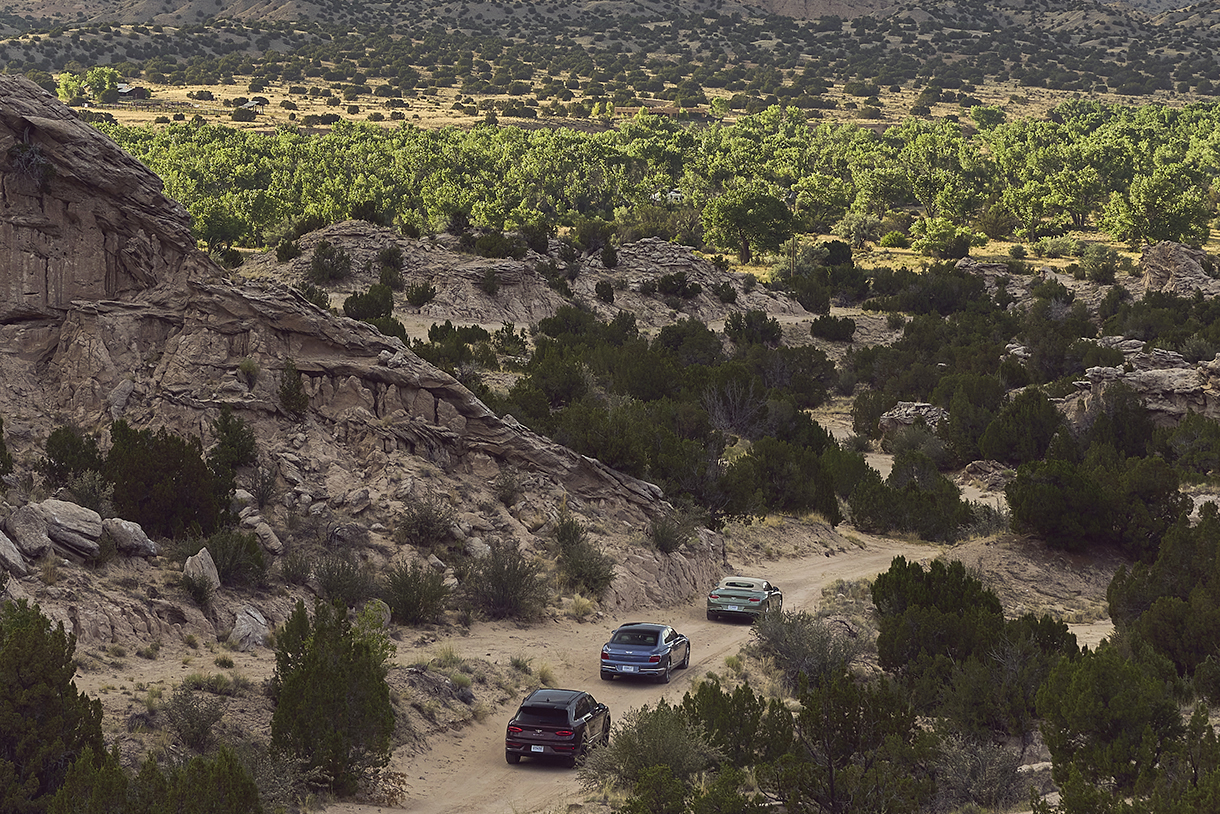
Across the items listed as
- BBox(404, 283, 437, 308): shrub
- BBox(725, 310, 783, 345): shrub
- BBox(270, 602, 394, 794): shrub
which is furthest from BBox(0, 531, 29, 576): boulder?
BBox(725, 310, 783, 345): shrub

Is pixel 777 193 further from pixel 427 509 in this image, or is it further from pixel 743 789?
pixel 743 789

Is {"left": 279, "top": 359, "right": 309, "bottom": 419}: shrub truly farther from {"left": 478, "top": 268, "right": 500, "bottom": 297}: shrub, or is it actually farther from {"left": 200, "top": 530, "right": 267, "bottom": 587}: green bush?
{"left": 478, "top": 268, "right": 500, "bottom": 297}: shrub

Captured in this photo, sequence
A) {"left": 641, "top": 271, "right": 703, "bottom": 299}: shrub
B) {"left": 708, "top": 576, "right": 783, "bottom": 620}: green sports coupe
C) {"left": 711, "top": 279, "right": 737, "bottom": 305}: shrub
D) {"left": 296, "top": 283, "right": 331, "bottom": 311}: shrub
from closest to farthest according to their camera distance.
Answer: {"left": 708, "top": 576, "right": 783, "bottom": 620}: green sports coupe < {"left": 296, "top": 283, "right": 331, "bottom": 311}: shrub < {"left": 641, "top": 271, "right": 703, "bottom": 299}: shrub < {"left": 711, "top": 279, "right": 737, "bottom": 305}: shrub

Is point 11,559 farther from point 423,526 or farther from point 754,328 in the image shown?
point 754,328

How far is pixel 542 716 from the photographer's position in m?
17.1

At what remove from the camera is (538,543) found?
26875 mm

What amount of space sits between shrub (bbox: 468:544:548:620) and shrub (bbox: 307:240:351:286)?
3332 centimetres

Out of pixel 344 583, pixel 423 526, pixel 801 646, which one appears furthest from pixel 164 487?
pixel 801 646

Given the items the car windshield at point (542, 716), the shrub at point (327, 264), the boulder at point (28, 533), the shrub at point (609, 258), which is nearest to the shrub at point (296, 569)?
the boulder at point (28, 533)

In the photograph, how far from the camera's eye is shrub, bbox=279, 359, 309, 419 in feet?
86.7

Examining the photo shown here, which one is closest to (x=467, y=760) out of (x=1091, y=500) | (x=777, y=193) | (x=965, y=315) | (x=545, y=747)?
(x=545, y=747)

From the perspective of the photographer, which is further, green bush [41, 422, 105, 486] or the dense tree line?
the dense tree line

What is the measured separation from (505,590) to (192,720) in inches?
372

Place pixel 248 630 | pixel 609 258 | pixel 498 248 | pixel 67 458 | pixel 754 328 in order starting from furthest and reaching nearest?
pixel 609 258, pixel 754 328, pixel 498 248, pixel 67 458, pixel 248 630
